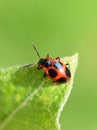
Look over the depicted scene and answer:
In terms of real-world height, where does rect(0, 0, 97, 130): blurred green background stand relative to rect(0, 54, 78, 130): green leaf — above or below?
above

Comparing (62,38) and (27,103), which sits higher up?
(62,38)

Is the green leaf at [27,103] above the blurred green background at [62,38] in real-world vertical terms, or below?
below

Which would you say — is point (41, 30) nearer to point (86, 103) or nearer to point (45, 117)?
point (86, 103)

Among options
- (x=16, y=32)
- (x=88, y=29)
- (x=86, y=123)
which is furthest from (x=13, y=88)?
(x=88, y=29)

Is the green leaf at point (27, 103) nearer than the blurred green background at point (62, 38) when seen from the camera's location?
Yes

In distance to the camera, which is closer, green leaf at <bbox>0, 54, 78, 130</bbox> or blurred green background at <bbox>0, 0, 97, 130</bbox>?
green leaf at <bbox>0, 54, 78, 130</bbox>
